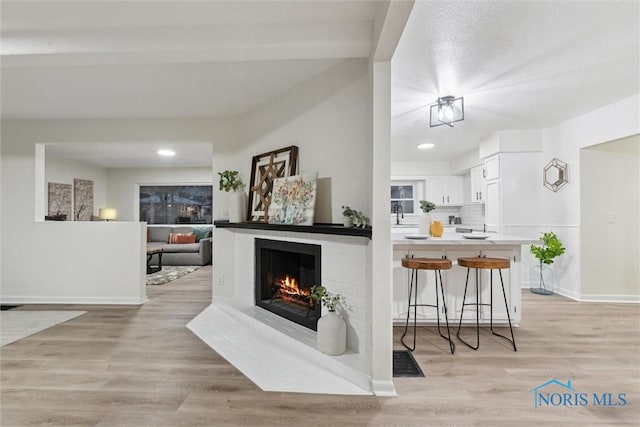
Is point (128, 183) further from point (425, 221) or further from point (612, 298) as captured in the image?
point (612, 298)

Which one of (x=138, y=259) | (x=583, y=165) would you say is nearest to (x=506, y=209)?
(x=583, y=165)

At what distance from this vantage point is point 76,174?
24.9 ft

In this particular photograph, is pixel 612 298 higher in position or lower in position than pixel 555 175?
lower

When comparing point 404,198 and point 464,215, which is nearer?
point 464,215

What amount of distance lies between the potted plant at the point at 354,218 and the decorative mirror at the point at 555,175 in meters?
3.95

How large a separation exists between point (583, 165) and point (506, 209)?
1125 millimetres

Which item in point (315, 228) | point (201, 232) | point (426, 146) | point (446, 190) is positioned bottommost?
point (201, 232)

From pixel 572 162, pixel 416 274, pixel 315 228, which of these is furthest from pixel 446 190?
pixel 315 228

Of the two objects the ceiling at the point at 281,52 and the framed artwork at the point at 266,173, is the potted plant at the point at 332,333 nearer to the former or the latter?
the framed artwork at the point at 266,173

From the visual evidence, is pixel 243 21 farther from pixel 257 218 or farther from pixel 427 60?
pixel 257 218

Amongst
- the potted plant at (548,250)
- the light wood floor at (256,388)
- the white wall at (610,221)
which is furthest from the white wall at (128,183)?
the white wall at (610,221)

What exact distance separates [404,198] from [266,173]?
222 inches

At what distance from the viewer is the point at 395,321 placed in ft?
11.2

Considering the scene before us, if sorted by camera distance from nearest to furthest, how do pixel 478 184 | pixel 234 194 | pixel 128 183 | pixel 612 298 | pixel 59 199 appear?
pixel 234 194
pixel 612 298
pixel 478 184
pixel 59 199
pixel 128 183
